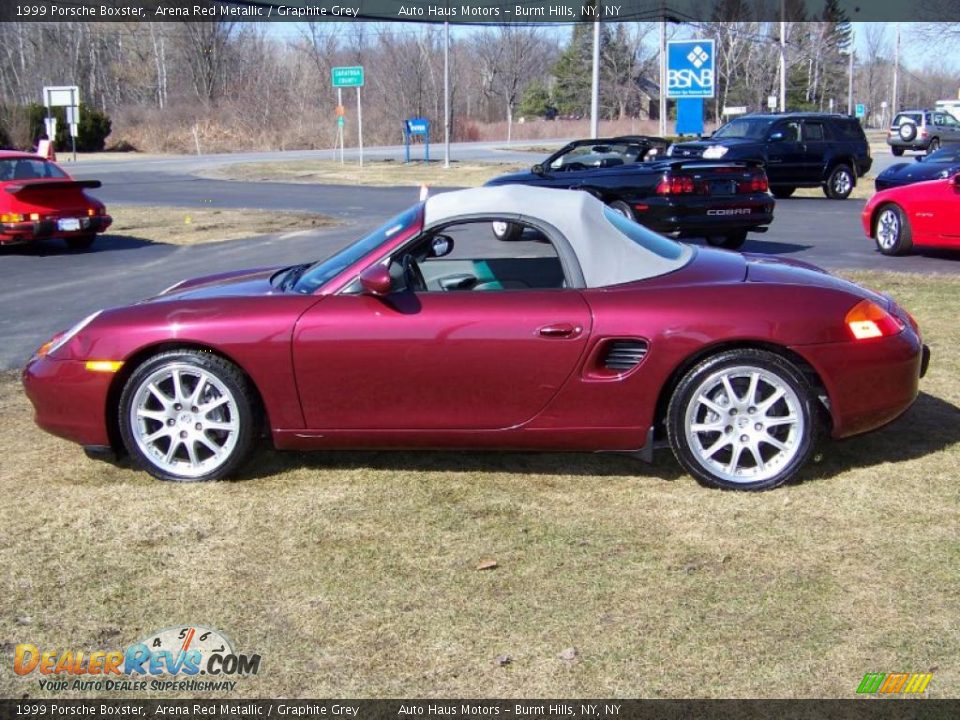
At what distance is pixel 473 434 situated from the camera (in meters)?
4.82

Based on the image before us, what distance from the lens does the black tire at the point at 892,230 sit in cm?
1231

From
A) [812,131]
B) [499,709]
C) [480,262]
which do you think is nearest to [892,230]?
[480,262]

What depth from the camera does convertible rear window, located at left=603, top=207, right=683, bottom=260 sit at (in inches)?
204

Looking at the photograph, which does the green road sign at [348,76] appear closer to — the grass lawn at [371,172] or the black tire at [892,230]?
the grass lawn at [371,172]

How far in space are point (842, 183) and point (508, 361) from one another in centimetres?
1995

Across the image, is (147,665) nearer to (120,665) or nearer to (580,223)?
(120,665)

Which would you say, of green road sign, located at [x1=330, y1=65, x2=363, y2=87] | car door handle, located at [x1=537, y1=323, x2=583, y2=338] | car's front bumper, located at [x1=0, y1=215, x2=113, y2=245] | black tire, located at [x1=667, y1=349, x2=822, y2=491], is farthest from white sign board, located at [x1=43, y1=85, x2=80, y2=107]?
black tire, located at [x1=667, y1=349, x2=822, y2=491]

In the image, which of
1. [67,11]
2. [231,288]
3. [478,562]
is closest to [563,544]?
[478,562]

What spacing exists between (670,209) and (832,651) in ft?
30.8

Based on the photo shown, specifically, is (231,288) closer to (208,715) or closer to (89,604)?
(89,604)

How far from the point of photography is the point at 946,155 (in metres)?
17.9

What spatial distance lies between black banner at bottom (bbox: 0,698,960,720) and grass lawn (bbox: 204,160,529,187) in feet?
85.8

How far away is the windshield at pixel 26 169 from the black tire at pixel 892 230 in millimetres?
11449

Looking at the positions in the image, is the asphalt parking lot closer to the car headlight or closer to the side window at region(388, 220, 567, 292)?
the side window at region(388, 220, 567, 292)
